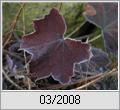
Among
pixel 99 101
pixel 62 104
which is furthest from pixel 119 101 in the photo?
pixel 62 104

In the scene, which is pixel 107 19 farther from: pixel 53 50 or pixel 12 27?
pixel 12 27

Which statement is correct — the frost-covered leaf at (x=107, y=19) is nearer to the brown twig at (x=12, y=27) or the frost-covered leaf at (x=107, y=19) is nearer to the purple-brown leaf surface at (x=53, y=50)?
the purple-brown leaf surface at (x=53, y=50)

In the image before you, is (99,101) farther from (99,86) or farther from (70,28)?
(70,28)
